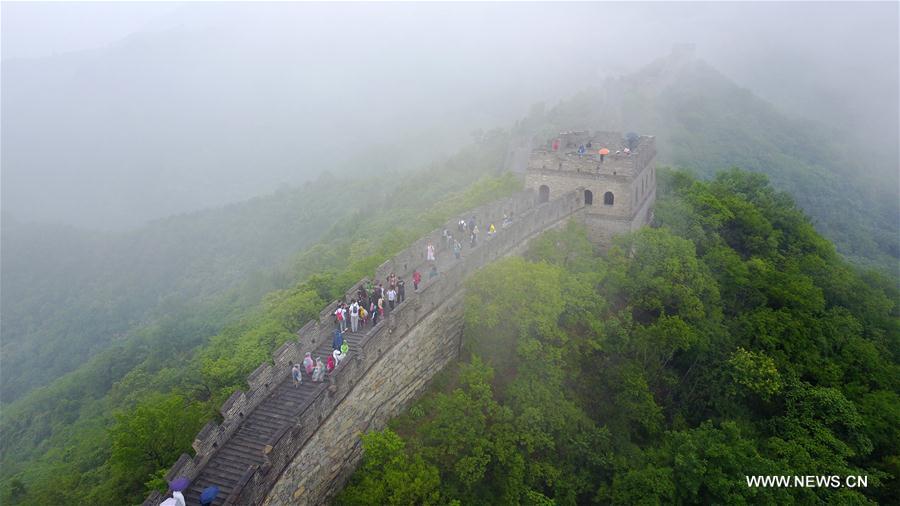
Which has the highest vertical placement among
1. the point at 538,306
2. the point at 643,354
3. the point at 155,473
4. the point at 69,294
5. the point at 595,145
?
the point at 595,145

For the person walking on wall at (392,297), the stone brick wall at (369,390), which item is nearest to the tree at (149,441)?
the stone brick wall at (369,390)

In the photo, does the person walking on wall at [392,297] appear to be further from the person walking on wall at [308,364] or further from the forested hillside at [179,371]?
the person walking on wall at [308,364]

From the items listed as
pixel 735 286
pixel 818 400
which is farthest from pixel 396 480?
pixel 735 286

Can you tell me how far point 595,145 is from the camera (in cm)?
3184

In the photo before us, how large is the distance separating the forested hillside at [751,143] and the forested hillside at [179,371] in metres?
21.3

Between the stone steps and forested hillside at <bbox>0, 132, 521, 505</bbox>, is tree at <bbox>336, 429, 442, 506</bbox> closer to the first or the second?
the stone steps

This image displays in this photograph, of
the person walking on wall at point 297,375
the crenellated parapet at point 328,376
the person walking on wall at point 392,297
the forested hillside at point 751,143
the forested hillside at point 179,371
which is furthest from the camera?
the forested hillside at point 751,143

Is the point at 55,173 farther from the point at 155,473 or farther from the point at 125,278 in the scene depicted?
the point at 155,473

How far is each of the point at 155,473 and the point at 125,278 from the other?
102900 millimetres

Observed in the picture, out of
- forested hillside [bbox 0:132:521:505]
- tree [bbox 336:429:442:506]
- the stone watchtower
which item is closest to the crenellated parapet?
tree [bbox 336:429:442:506]

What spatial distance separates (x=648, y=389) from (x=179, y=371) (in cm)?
3090

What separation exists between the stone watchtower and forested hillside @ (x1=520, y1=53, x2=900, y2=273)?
125 feet

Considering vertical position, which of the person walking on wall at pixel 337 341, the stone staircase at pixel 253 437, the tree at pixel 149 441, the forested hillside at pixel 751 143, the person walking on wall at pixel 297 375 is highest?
the person walking on wall at pixel 337 341

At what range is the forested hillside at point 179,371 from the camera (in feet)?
57.3
